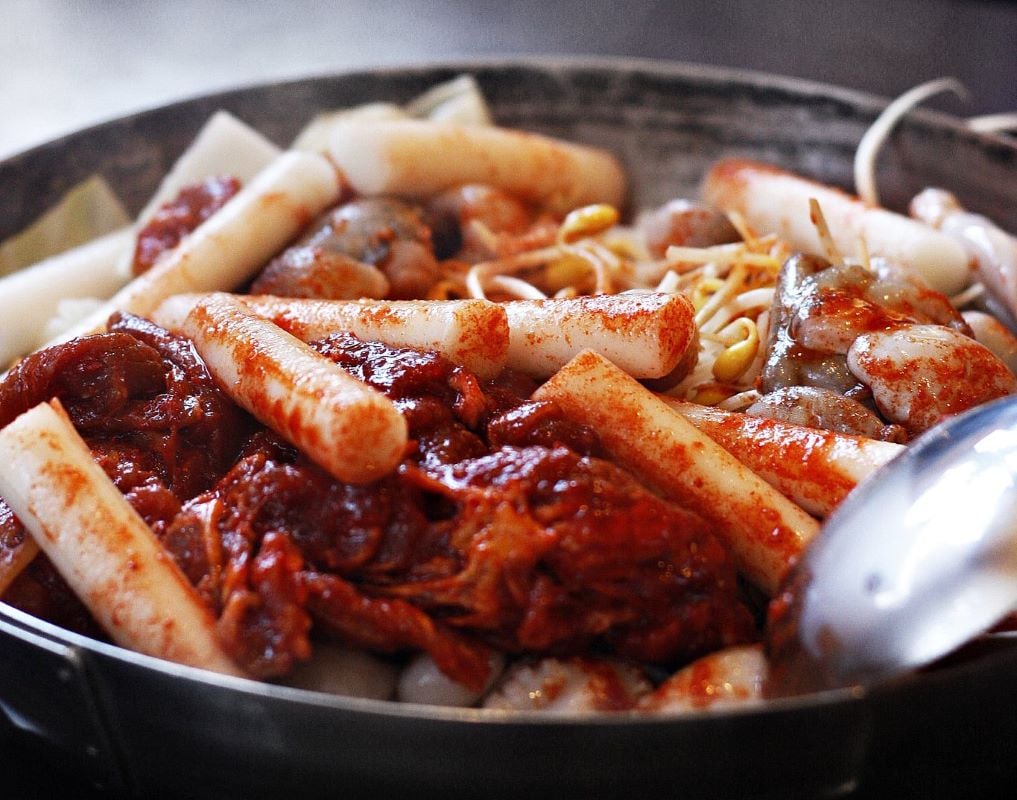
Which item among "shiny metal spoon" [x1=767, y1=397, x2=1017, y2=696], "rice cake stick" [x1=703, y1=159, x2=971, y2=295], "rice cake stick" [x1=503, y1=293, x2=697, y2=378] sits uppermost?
"rice cake stick" [x1=503, y1=293, x2=697, y2=378]

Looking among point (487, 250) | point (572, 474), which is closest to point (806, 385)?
point (572, 474)

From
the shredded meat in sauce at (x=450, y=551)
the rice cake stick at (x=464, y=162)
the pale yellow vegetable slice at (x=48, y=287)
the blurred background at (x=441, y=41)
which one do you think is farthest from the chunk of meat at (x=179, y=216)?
the blurred background at (x=441, y=41)

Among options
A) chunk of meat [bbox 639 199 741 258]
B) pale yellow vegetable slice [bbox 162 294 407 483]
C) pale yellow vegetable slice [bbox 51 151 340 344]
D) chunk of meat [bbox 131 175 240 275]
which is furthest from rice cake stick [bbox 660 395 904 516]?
chunk of meat [bbox 131 175 240 275]

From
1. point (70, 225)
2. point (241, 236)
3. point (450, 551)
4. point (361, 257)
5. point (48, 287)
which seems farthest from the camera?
point (70, 225)

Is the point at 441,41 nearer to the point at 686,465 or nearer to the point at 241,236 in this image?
the point at 241,236

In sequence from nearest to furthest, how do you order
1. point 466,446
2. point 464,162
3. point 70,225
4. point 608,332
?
point 466,446 < point 608,332 < point 464,162 < point 70,225

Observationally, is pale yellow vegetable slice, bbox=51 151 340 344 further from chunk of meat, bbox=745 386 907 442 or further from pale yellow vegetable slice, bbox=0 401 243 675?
chunk of meat, bbox=745 386 907 442

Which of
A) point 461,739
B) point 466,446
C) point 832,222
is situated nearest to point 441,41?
point 832,222
